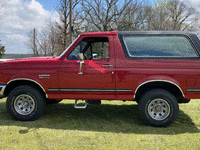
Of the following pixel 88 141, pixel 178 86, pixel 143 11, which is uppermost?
pixel 143 11

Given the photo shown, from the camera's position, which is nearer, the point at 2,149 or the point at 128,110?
the point at 2,149

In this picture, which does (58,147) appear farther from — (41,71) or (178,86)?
(178,86)

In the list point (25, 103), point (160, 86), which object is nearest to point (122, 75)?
point (160, 86)

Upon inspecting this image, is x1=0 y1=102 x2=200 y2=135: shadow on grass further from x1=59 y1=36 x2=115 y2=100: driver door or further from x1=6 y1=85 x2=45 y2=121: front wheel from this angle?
x1=59 y1=36 x2=115 y2=100: driver door

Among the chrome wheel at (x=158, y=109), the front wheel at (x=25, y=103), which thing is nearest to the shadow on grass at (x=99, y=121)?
the front wheel at (x=25, y=103)

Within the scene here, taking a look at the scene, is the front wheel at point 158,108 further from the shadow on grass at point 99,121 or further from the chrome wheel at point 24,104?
the chrome wheel at point 24,104

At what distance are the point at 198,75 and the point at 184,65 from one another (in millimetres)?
351

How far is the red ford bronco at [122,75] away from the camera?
13.2ft

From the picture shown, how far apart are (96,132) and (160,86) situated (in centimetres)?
177

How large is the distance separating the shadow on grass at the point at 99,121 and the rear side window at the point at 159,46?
1621mm

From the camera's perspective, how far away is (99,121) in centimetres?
452

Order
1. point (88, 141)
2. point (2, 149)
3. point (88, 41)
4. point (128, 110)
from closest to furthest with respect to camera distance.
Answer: point (2, 149) < point (88, 141) < point (88, 41) < point (128, 110)

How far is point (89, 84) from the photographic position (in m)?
4.20

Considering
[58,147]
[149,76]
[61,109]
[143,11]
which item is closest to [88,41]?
[149,76]
